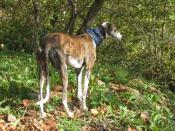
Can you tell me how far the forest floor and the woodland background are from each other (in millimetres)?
22

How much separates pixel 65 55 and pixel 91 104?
1668mm

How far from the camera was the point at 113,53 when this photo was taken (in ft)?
61.6

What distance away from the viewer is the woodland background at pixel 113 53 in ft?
34.7

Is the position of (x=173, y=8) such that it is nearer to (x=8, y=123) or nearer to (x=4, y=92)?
(x=4, y=92)

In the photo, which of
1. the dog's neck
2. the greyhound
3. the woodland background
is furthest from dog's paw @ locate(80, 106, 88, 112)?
the dog's neck

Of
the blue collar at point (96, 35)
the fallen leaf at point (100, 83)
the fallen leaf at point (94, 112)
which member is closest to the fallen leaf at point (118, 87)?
the fallen leaf at point (100, 83)

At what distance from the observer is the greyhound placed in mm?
9203

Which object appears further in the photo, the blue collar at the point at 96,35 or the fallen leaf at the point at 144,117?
the blue collar at the point at 96,35

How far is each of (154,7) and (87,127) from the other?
852 centimetres

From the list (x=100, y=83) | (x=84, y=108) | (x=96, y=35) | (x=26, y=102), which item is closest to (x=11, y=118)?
(x=26, y=102)

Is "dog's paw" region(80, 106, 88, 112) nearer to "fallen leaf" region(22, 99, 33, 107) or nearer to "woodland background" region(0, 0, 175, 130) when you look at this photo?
"woodland background" region(0, 0, 175, 130)

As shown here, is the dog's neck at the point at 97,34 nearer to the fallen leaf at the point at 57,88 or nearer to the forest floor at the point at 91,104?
the forest floor at the point at 91,104

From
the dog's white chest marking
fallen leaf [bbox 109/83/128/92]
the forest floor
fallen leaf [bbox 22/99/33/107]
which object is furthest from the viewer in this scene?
fallen leaf [bbox 109/83/128/92]

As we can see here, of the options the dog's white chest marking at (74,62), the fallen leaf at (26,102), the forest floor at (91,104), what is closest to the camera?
the forest floor at (91,104)
